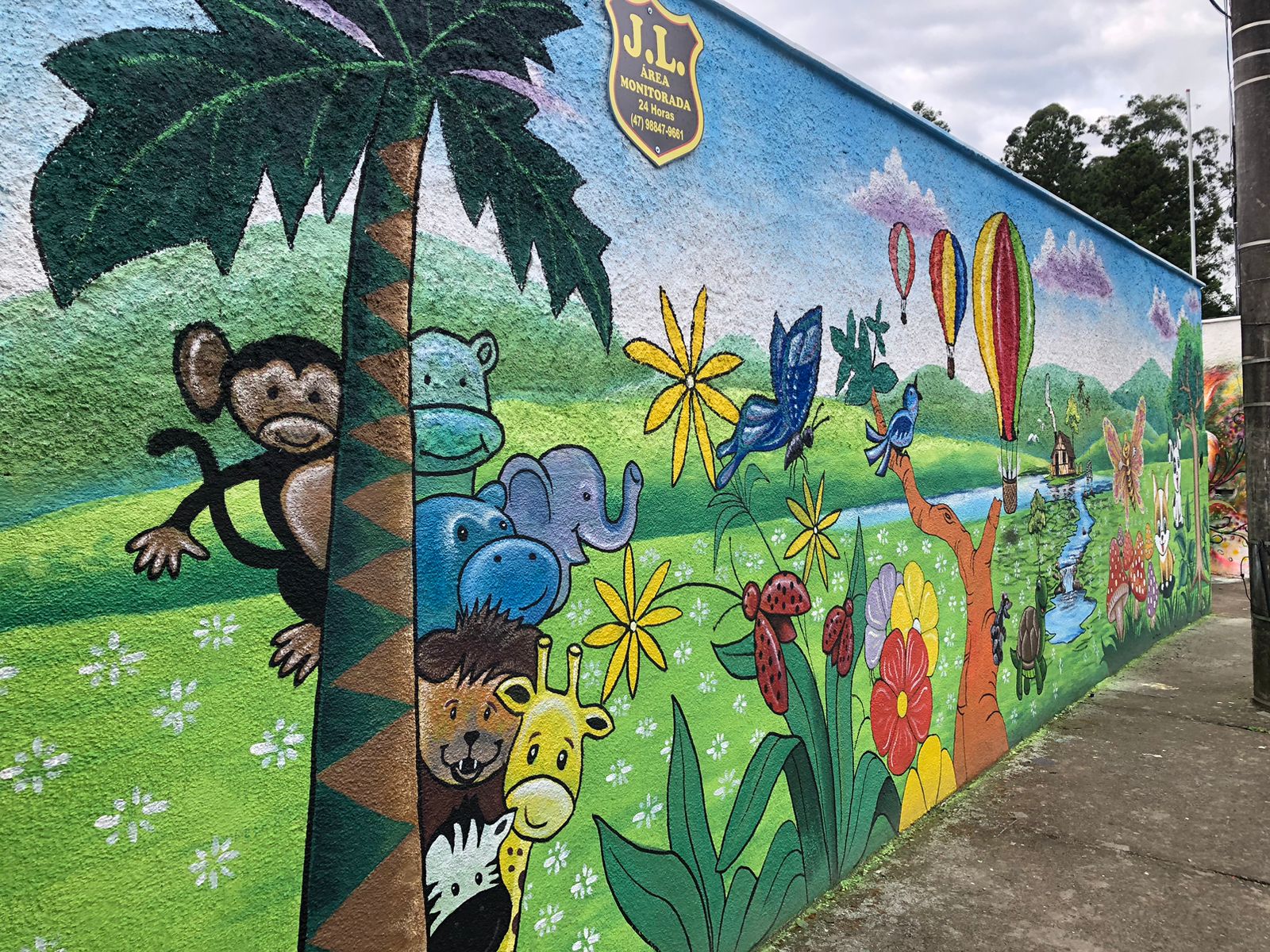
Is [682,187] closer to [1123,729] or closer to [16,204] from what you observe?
[16,204]

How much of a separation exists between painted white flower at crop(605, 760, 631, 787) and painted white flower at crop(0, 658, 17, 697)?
1.52 m

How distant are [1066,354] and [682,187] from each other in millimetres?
3988

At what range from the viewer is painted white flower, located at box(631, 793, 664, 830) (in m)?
2.63

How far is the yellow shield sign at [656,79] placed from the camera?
262 cm

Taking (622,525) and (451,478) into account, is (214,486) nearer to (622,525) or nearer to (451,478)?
(451,478)

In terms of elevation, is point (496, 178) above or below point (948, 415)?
above

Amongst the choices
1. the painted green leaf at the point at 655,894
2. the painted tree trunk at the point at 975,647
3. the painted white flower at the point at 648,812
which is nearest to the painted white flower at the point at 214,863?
the painted green leaf at the point at 655,894

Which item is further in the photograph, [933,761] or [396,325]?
[933,761]

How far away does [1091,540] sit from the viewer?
620 centimetres

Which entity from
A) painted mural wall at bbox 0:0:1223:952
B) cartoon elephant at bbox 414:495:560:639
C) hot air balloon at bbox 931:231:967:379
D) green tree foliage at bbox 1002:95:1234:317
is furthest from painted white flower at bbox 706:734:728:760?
green tree foliage at bbox 1002:95:1234:317

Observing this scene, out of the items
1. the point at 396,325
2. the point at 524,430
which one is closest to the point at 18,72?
the point at 396,325

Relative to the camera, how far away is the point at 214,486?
68.3 inches

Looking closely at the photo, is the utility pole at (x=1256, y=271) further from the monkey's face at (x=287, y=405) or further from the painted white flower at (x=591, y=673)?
the monkey's face at (x=287, y=405)

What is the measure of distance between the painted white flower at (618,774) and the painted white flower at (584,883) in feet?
0.77
